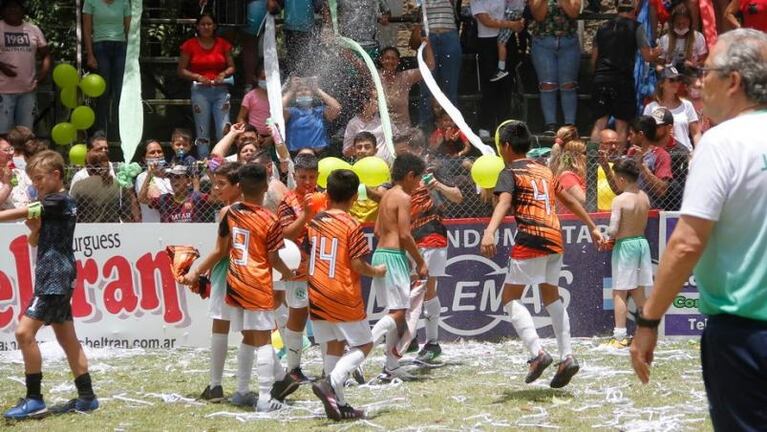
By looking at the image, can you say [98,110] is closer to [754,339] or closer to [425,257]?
[425,257]

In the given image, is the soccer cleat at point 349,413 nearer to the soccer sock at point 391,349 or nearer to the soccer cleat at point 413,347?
the soccer sock at point 391,349

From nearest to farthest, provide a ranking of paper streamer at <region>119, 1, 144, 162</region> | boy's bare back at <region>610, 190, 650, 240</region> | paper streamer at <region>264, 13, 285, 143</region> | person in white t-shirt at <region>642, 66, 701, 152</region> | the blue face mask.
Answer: boy's bare back at <region>610, 190, 650, 240</region> < paper streamer at <region>264, 13, 285, 143</region> < paper streamer at <region>119, 1, 144, 162</region> < person in white t-shirt at <region>642, 66, 701, 152</region> < the blue face mask

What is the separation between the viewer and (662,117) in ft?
38.4

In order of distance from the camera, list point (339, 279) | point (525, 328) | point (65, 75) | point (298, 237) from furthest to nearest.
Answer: point (65, 75)
point (298, 237)
point (525, 328)
point (339, 279)

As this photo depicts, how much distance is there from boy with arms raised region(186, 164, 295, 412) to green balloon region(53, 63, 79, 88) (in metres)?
6.47

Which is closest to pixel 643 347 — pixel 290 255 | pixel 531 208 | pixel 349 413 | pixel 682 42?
pixel 349 413

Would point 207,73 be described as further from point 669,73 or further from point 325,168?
point 669,73

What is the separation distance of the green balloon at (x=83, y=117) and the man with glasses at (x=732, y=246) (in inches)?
404

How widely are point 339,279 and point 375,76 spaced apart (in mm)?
4919

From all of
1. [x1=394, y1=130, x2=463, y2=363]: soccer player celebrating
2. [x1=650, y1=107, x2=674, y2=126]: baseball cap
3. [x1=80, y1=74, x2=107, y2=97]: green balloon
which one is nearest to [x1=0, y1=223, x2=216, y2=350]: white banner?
[x1=394, y1=130, x2=463, y2=363]: soccer player celebrating

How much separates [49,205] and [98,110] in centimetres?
682

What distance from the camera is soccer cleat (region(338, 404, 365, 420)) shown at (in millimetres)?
7422

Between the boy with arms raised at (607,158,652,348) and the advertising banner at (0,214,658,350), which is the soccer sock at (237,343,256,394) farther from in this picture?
the boy with arms raised at (607,158,652,348)

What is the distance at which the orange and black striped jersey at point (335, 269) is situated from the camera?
7562 mm
